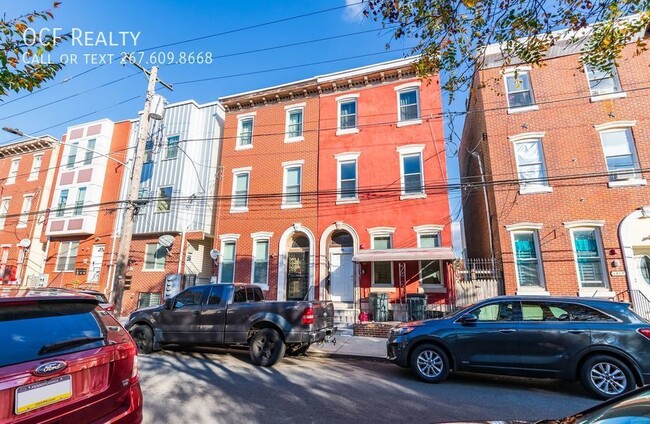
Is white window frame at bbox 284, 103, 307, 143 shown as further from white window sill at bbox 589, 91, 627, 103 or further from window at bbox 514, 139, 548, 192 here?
white window sill at bbox 589, 91, 627, 103

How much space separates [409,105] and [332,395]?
45.7ft

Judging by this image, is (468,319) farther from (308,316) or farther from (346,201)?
(346,201)

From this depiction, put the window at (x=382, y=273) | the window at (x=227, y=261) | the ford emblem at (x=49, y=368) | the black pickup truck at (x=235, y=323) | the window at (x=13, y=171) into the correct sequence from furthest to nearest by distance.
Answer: the window at (x=13, y=171)
the window at (x=227, y=261)
the window at (x=382, y=273)
the black pickup truck at (x=235, y=323)
the ford emblem at (x=49, y=368)

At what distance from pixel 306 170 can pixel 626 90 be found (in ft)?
44.5

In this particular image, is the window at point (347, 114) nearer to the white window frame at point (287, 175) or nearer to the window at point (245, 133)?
the white window frame at point (287, 175)

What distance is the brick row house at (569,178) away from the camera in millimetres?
12320

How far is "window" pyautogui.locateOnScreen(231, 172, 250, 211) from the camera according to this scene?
17906mm

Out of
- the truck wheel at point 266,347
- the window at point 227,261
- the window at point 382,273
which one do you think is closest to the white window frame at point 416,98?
the window at point 382,273

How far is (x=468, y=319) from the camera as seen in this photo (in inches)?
266

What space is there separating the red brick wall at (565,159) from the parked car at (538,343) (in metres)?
7.25

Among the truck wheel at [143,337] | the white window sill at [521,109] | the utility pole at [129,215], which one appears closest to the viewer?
the truck wheel at [143,337]

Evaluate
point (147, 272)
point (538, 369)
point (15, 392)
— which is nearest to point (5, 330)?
point (15, 392)

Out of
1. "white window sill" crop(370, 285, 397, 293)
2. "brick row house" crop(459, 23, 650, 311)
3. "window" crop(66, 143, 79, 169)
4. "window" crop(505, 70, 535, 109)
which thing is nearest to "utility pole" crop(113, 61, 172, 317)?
"white window sill" crop(370, 285, 397, 293)

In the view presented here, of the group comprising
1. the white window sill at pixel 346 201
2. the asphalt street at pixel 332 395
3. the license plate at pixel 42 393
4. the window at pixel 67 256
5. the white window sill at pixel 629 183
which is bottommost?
the asphalt street at pixel 332 395
